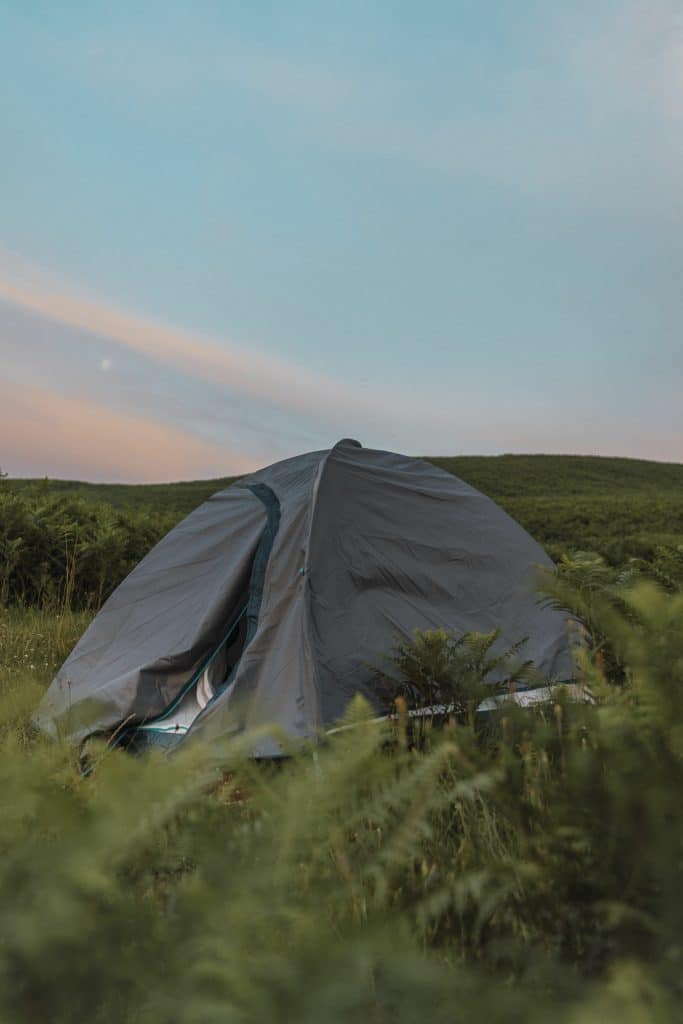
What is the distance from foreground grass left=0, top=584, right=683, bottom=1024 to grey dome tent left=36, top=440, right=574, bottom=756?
267cm

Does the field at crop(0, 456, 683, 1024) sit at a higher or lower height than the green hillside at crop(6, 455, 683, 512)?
lower

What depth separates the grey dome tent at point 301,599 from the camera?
4527mm

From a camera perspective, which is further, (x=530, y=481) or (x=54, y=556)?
(x=530, y=481)

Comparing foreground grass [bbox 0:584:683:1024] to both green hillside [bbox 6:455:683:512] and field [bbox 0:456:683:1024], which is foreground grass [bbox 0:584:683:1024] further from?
green hillside [bbox 6:455:683:512]

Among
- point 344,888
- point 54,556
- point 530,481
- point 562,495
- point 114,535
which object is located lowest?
point 54,556

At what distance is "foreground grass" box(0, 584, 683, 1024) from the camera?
44.0 inches

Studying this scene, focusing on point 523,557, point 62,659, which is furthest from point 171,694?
point 523,557

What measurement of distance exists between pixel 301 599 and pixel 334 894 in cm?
313

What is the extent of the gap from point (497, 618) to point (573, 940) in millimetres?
3793

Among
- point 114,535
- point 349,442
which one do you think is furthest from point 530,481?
point 349,442

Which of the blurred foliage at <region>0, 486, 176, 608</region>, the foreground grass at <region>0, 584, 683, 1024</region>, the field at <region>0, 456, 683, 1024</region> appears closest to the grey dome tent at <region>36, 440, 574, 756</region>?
the field at <region>0, 456, 683, 1024</region>

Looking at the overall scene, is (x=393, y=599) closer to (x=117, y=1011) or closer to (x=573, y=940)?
(x=573, y=940)

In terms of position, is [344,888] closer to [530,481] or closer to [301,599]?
[301,599]

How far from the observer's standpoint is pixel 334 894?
1.44 metres
